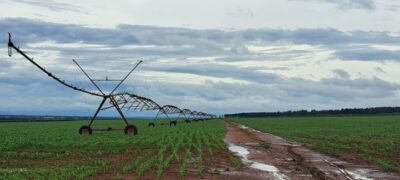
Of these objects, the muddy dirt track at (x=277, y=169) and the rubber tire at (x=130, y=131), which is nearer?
the muddy dirt track at (x=277, y=169)

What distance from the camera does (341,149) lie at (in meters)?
30.3

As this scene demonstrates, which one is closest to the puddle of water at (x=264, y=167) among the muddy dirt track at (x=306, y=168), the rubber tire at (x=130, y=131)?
the muddy dirt track at (x=306, y=168)

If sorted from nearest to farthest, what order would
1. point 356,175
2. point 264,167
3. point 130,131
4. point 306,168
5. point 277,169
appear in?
point 356,175
point 277,169
point 306,168
point 264,167
point 130,131

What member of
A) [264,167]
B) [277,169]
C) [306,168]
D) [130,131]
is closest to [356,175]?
[306,168]

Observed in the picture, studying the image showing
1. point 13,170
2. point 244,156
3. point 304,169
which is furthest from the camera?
point 244,156

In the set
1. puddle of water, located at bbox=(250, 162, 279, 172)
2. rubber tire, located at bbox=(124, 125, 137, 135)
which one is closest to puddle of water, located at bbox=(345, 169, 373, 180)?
puddle of water, located at bbox=(250, 162, 279, 172)

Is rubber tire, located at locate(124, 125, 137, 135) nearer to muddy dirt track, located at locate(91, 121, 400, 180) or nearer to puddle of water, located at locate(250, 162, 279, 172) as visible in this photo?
muddy dirt track, located at locate(91, 121, 400, 180)

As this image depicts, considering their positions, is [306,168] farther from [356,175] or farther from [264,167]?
[356,175]

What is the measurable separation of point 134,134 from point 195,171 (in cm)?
2644

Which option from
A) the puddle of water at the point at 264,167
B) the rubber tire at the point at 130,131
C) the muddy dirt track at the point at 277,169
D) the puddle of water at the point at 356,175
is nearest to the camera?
the muddy dirt track at the point at 277,169

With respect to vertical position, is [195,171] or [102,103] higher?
[102,103]

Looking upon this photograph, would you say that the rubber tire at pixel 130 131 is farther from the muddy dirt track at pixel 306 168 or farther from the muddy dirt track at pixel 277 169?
the muddy dirt track at pixel 306 168

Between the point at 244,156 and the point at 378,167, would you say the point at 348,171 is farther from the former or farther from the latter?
the point at 244,156

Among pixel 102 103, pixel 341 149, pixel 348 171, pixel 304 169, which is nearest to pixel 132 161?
pixel 304 169
